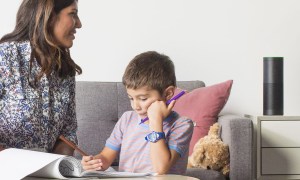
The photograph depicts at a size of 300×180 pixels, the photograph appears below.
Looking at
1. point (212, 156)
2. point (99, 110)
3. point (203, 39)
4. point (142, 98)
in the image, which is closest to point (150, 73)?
point (142, 98)

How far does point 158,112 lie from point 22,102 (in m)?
0.39

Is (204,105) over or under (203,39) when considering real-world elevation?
under

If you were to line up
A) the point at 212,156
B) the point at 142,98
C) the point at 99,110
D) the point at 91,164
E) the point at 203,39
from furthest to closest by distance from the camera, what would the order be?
the point at 203,39
the point at 99,110
the point at 212,156
the point at 142,98
the point at 91,164

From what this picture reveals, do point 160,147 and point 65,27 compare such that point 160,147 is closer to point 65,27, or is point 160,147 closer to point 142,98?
point 142,98

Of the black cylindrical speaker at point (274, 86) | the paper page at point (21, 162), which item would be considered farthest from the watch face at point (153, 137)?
the black cylindrical speaker at point (274, 86)

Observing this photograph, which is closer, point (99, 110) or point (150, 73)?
point (150, 73)

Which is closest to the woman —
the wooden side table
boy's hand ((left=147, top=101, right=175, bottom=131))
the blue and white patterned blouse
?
the blue and white patterned blouse

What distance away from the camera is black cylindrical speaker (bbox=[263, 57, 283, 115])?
133 inches

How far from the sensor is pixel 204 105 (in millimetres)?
3201

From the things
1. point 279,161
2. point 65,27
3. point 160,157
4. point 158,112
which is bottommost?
point 279,161

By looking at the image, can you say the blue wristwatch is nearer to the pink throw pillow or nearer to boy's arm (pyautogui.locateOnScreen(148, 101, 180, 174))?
boy's arm (pyautogui.locateOnScreen(148, 101, 180, 174))

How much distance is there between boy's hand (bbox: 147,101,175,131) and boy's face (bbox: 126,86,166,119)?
0.02m

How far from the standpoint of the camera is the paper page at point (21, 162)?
4.08 feet

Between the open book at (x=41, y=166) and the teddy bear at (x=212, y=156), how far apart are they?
152cm
